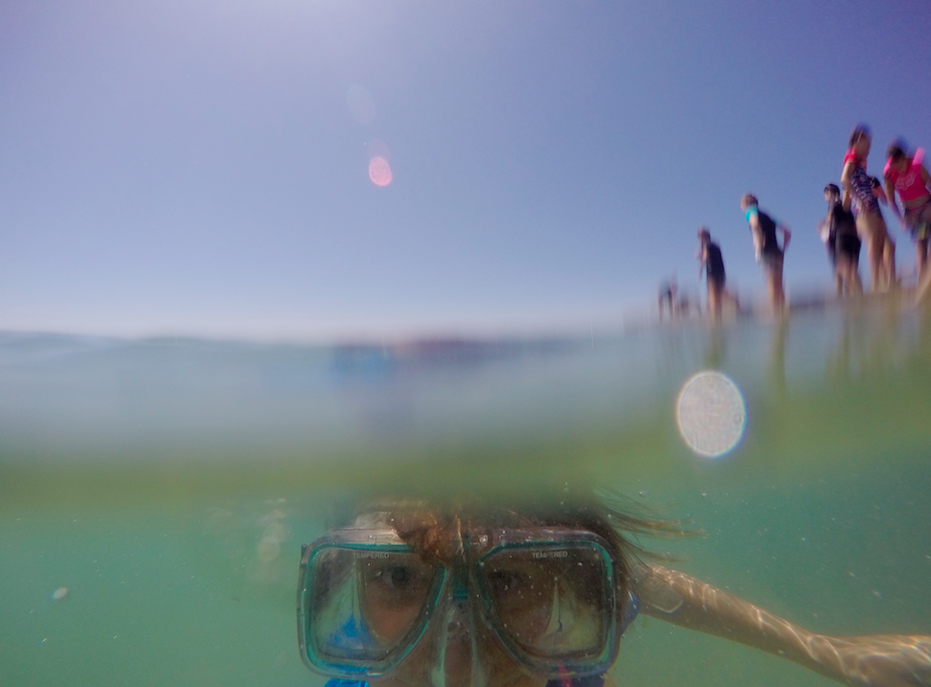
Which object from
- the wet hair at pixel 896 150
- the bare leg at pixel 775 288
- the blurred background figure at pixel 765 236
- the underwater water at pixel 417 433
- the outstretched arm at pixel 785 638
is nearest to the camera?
the outstretched arm at pixel 785 638

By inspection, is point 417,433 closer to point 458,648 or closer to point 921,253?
point 458,648

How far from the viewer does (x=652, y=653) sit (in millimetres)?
17859

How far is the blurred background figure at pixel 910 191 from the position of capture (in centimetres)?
549

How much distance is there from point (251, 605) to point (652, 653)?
53.6ft

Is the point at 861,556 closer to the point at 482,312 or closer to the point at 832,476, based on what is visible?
the point at 832,476

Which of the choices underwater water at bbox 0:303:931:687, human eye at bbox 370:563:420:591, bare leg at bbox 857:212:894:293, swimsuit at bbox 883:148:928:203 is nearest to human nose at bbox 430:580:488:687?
human eye at bbox 370:563:420:591

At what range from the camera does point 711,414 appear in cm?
1089

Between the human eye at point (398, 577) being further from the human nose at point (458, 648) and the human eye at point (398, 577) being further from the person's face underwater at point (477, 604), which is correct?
the human nose at point (458, 648)

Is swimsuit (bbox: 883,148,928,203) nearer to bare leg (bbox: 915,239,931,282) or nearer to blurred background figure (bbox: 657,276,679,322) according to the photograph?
bare leg (bbox: 915,239,931,282)

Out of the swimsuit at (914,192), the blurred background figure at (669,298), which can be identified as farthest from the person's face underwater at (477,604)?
the swimsuit at (914,192)

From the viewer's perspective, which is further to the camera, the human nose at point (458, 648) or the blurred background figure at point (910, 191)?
the blurred background figure at point (910, 191)

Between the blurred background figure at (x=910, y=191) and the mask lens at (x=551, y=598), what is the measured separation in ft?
19.4

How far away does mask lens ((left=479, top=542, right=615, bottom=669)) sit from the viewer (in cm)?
335

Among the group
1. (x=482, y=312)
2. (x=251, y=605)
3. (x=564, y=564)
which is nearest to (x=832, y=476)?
(x=482, y=312)
